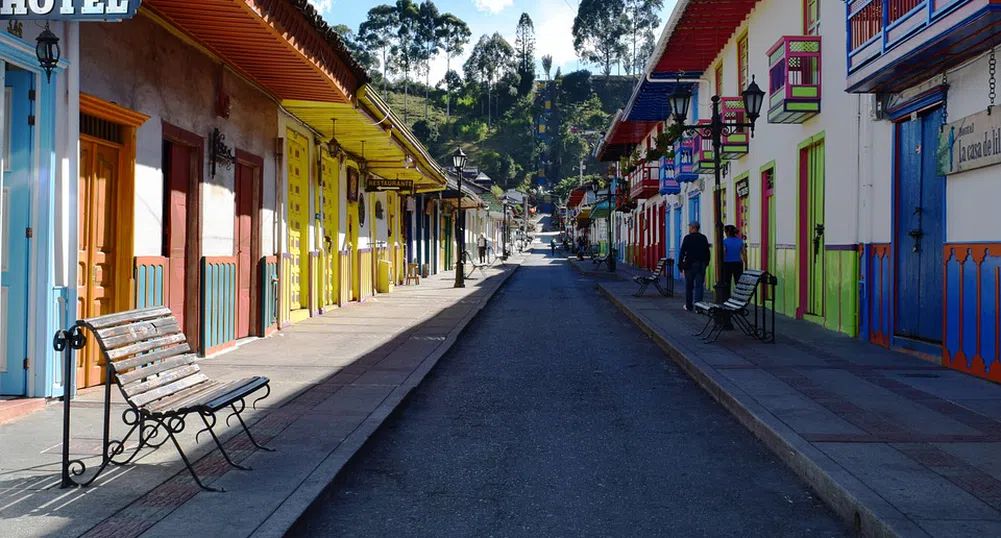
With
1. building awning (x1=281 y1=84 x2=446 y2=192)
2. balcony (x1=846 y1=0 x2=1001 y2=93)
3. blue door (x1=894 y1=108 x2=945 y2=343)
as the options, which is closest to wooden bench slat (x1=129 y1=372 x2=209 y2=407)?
balcony (x1=846 y1=0 x2=1001 y2=93)

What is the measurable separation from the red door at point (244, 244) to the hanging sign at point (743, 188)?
35.0ft

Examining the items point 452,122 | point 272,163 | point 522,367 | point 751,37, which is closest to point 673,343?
point 522,367

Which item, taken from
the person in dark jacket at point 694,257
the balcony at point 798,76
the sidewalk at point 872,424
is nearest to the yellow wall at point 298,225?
the sidewalk at point 872,424

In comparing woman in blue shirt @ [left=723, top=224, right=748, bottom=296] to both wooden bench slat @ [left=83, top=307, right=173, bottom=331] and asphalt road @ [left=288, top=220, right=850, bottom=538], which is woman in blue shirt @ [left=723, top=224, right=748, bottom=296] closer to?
asphalt road @ [left=288, top=220, right=850, bottom=538]

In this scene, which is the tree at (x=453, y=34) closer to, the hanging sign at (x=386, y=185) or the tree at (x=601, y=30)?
the tree at (x=601, y=30)

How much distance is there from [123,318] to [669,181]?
23.0 metres

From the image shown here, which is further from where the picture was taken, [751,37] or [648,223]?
[648,223]

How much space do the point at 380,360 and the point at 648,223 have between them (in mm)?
27805

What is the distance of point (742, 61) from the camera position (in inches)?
718

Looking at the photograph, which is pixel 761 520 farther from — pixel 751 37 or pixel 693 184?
pixel 693 184

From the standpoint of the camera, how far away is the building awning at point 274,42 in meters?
Answer: 7.55

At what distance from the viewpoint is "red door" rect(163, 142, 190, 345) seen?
8805 mm

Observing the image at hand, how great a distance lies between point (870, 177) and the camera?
11.1 meters

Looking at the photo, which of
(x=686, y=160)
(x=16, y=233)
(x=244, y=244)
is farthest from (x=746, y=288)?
(x=686, y=160)
